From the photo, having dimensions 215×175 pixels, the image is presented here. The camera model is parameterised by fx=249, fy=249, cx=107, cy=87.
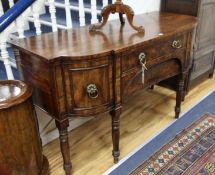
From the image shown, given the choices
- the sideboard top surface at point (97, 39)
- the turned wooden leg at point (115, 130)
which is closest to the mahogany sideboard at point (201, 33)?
the sideboard top surface at point (97, 39)

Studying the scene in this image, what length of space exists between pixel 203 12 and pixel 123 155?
4.85 feet

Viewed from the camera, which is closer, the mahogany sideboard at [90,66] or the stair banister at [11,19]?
the mahogany sideboard at [90,66]

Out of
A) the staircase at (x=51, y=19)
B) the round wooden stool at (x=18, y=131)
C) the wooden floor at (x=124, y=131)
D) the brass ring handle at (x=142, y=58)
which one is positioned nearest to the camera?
the round wooden stool at (x=18, y=131)

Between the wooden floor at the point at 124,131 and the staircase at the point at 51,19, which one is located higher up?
the staircase at the point at 51,19

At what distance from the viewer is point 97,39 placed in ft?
4.98

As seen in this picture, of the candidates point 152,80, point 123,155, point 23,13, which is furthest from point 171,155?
point 23,13

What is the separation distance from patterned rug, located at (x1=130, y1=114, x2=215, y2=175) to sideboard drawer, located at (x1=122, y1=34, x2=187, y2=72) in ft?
2.27

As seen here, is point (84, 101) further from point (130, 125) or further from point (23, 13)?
point (130, 125)

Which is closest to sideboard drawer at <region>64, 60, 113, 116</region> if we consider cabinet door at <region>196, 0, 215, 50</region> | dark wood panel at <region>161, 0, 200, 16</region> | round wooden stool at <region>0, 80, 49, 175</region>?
round wooden stool at <region>0, 80, 49, 175</region>

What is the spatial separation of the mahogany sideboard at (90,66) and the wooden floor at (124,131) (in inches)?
6.8

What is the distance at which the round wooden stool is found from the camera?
4.13 feet

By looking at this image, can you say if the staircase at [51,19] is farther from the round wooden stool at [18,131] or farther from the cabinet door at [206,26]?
the cabinet door at [206,26]

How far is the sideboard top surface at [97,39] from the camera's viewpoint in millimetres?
1306

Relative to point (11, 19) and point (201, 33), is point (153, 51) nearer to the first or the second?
point (11, 19)
